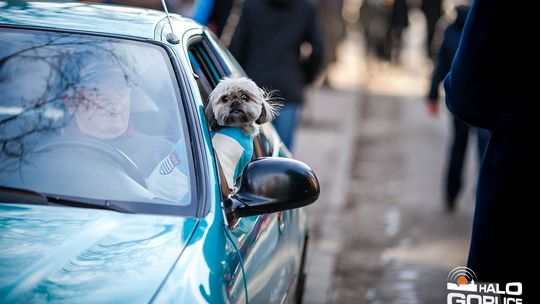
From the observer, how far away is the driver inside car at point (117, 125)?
3623mm

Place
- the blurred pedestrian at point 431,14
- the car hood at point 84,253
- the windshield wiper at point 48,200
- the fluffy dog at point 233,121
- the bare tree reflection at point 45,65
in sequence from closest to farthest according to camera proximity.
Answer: the car hood at point 84,253 → the windshield wiper at point 48,200 → the bare tree reflection at point 45,65 → the fluffy dog at point 233,121 → the blurred pedestrian at point 431,14

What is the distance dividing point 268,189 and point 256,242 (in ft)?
1.01

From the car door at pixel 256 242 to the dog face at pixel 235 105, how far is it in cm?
19

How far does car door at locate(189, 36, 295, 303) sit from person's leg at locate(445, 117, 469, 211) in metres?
4.93

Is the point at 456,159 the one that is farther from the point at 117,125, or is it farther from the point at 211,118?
the point at 117,125

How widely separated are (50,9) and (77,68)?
1.40 ft

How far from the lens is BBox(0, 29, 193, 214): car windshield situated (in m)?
3.55

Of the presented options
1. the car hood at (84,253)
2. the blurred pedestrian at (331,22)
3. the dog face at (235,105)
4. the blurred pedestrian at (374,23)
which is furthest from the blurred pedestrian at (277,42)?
the blurred pedestrian at (374,23)

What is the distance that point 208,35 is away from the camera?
486 centimetres

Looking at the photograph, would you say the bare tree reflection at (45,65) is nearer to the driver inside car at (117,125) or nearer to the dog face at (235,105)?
the driver inside car at (117,125)

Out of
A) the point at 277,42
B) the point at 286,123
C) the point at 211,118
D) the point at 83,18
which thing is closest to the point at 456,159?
the point at 286,123

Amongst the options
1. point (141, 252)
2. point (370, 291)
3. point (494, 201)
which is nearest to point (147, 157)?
point (141, 252)

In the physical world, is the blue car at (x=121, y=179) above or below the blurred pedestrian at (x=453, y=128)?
above

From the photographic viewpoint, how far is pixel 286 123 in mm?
8242
